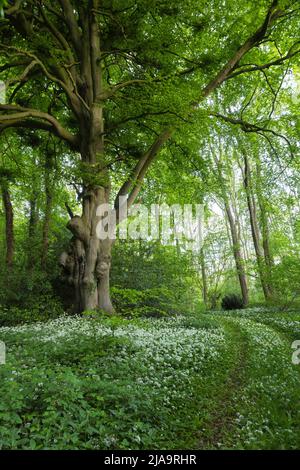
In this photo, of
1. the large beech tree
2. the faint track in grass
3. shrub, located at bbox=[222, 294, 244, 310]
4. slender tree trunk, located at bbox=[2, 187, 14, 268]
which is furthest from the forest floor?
shrub, located at bbox=[222, 294, 244, 310]

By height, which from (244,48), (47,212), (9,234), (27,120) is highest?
(244,48)

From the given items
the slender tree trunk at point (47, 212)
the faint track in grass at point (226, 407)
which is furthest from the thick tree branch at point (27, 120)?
the faint track in grass at point (226, 407)

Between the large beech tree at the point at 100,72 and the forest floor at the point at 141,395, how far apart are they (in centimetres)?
481

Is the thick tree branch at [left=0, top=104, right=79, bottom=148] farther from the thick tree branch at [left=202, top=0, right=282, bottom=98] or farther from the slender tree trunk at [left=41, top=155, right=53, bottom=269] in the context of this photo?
the thick tree branch at [left=202, top=0, right=282, bottom=98]

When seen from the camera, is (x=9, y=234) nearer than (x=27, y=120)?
No

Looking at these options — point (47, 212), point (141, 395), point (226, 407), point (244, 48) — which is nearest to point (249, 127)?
point (244, 48)

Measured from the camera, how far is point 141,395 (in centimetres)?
505

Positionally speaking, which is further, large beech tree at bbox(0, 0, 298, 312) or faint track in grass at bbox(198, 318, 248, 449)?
large beech tree at bbox(0, 0, 298, 312)

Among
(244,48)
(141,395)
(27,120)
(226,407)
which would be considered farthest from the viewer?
(244,48)

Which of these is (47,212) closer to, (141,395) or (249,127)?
(249,127)

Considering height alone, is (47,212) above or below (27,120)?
below

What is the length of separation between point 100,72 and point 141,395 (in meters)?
12.1

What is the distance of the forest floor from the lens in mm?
4012

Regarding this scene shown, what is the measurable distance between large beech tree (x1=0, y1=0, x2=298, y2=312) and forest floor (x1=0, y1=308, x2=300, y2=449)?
481 centimetres
